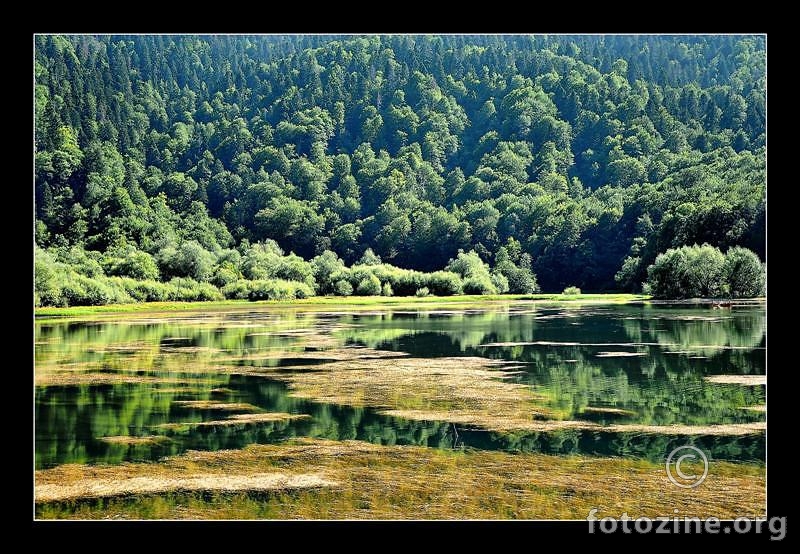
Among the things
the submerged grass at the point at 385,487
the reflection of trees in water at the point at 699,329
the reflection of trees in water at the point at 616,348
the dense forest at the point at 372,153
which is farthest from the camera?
the dense forest at the point at 372,153

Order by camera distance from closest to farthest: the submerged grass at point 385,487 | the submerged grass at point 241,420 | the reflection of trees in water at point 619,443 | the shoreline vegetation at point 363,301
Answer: the submerged grass at point 385,487
the reflection of trees in water at point 619,443
the submerged grass at point 241,420
the shoreline vegetation at point 363,301

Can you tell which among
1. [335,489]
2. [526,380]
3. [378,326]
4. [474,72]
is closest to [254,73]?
[474,72]

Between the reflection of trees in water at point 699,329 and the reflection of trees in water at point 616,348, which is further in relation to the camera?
the reflection of trees in water at point 699,329

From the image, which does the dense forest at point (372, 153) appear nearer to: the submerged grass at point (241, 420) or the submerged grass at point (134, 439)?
the submerged grass at point (241, 420)

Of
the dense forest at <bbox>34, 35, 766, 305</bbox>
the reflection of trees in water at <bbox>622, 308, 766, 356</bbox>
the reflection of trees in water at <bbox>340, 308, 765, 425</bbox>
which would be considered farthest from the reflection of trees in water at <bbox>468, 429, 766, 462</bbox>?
the dense forest at <bbox>34, 35, 766, 305</bbox>

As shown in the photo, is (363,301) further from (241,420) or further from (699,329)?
(241,420)

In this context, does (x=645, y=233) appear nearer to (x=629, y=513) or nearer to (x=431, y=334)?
(x=431, y=334)

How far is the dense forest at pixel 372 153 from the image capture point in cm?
2866

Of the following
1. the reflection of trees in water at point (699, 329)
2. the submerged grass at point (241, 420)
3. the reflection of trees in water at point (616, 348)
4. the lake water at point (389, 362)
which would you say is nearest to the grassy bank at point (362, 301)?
the lake water at point (389, 362)

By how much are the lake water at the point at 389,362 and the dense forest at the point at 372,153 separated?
136 inches

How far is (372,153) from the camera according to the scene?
3250 cm

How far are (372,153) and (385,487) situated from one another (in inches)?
930

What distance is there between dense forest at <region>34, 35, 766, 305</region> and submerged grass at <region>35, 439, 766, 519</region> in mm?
17416

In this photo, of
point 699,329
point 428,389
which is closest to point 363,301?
point 699,329
